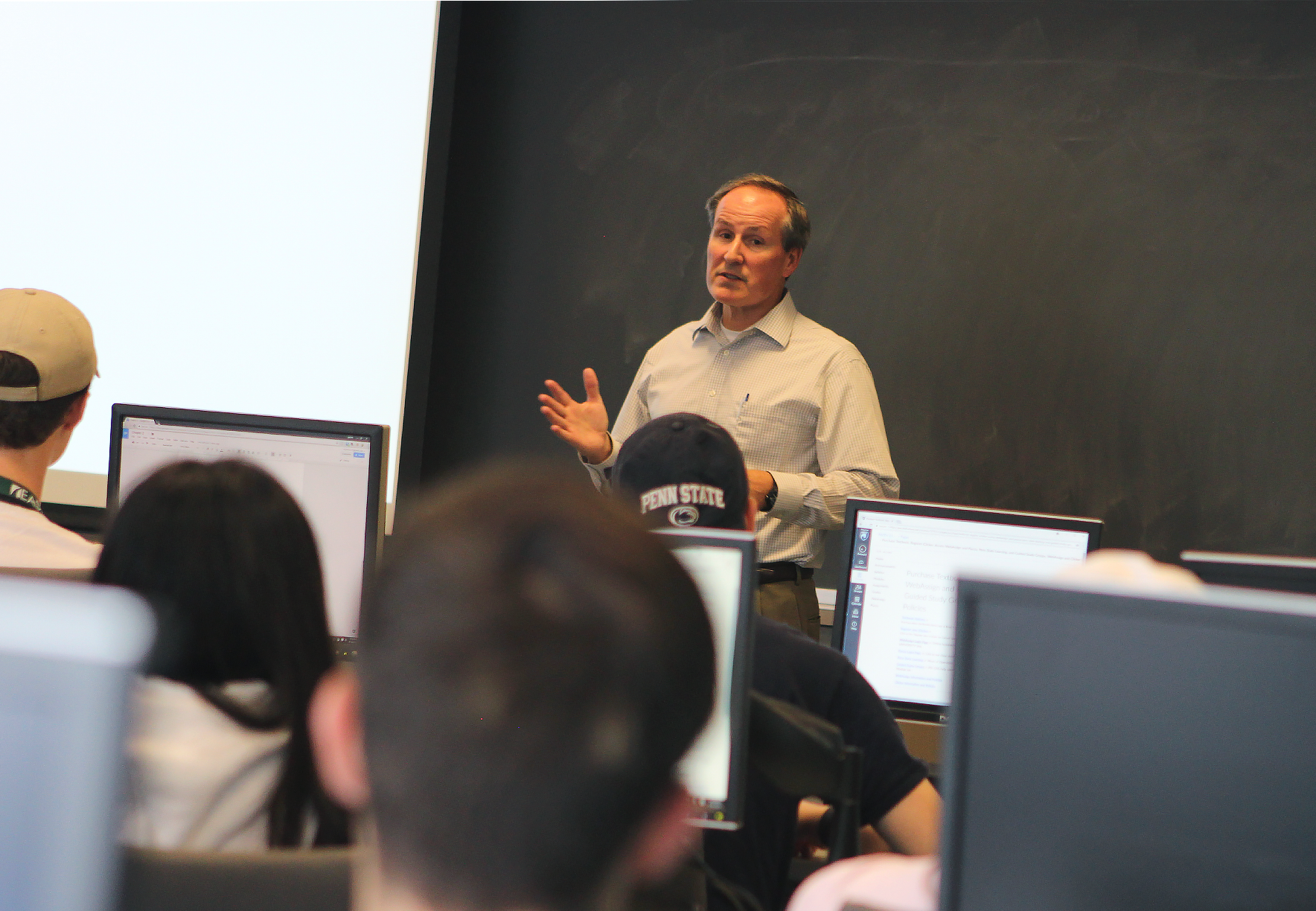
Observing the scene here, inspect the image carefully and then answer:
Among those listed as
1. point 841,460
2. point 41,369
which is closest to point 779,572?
point 841,460

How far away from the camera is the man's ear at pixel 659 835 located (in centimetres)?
50

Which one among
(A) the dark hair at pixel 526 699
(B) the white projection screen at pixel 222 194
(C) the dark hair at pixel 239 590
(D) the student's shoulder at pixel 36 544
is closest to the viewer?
(A) the dark hair at pixel 526 699

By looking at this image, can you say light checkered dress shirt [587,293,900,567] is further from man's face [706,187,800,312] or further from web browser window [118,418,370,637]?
web browser window [118,418,370,637]

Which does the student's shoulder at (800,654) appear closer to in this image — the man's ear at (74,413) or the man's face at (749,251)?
the man's ear at (74,413)

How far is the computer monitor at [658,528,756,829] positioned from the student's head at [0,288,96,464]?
122 centimetres

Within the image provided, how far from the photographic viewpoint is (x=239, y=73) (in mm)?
3703

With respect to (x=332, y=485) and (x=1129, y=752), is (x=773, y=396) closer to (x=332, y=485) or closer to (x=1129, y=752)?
(x=332, y=485)

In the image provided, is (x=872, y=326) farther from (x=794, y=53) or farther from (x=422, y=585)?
(x=422, y=585)

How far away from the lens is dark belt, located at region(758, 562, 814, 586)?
2.78 m

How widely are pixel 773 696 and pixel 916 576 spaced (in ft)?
2.19

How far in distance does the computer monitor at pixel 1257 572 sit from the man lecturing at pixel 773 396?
1396 millimetres

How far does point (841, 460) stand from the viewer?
2834mm

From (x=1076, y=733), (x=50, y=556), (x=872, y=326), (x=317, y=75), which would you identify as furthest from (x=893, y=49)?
(x=1076, y=733)

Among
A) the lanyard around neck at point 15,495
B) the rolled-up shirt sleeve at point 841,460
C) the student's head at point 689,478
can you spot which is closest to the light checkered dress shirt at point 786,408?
the rolled-up shirt sleeve at point 841,460
